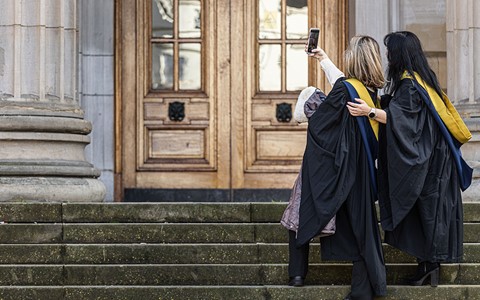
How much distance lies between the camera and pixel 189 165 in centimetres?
1372

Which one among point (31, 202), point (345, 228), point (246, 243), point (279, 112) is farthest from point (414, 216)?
point (279, 112)

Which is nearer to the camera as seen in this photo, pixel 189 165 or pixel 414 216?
pixel 414 216

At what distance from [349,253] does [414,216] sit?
0.57m

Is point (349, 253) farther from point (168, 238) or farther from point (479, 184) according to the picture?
point (479, 184)

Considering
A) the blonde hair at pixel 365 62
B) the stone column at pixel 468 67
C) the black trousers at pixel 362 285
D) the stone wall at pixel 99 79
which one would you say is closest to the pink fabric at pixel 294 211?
the black trousers at pixel 362 285

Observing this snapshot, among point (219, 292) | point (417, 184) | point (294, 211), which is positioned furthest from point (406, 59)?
point (219, 292)

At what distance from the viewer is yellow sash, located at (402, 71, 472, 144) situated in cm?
964

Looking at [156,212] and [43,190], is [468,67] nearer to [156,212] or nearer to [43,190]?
[156,212]

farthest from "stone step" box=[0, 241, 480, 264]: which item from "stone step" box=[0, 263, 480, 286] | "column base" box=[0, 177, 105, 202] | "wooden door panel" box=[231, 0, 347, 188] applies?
"wooden door panel" box=[231, 0, 347, 188]

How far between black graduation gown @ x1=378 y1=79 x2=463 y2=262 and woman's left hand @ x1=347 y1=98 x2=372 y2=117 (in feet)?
0.59

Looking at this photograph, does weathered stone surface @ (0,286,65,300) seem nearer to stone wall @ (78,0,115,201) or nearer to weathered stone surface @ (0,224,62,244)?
weathered stone surface @ (0,224,62,244)

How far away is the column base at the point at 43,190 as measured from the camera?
11.4m

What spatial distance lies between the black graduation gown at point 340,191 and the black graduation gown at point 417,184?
0.18 meters

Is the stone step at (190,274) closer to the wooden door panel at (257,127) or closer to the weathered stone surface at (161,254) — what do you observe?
the weathered stone surface at (161,254)
